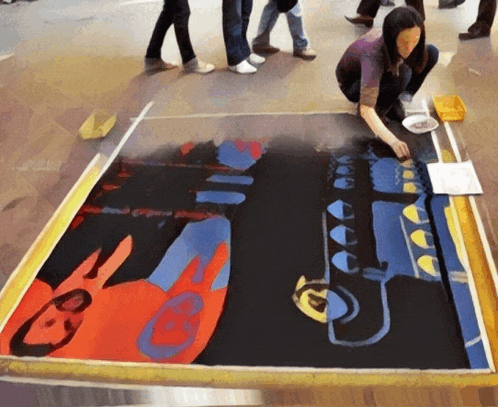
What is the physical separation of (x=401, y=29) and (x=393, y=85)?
312 millimetres

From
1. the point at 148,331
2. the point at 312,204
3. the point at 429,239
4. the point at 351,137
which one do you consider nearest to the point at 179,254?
the point at 148,331

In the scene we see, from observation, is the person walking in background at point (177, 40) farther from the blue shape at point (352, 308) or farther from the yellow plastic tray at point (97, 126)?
the blue shape at point (352, 308)

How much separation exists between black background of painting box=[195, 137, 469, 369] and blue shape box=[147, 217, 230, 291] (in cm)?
5

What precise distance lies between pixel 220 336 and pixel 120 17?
3.01 m

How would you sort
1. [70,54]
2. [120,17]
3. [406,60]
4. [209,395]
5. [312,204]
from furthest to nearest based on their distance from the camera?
[120,17], [70,54], [406,60], [312,204], [209,395]

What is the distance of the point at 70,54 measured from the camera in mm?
3020

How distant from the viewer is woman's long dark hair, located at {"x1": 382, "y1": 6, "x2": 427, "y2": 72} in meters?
1.64

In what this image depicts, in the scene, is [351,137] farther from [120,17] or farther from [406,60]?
[120,17]

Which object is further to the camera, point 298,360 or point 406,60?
Result: point 406,60

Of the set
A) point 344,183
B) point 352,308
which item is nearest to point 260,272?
point 352,308

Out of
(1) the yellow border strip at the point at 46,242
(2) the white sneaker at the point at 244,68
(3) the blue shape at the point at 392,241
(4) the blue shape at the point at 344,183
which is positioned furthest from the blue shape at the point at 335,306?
(2) the white sneaker at the point at 244,68

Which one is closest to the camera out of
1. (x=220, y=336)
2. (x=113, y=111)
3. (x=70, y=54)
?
(x=220, y=336)

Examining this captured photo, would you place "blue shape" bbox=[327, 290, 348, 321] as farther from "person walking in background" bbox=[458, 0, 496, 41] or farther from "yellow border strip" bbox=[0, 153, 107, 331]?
"person walking in background" bbox=[458, 0, 496, 41]

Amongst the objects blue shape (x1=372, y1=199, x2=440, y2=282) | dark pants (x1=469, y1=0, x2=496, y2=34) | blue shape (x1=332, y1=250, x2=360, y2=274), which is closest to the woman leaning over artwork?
blue shape (x1=372, y1=199, x2=440, y2=282)
